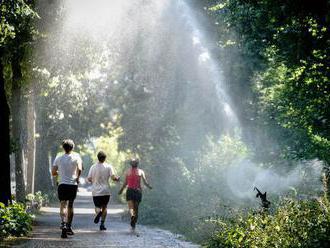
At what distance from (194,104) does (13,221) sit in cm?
2145

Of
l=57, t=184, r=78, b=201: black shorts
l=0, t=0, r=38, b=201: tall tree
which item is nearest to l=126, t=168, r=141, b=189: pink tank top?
l=0, t=0, r=38, b=201: tall tree

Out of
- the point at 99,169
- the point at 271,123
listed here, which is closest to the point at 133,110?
the point at 271,123

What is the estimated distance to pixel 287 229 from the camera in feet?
30.7

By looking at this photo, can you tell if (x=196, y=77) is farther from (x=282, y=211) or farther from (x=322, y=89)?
(x=282, y=211)

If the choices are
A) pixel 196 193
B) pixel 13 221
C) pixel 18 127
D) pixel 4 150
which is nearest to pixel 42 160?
pixel 18 127

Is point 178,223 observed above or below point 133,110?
below

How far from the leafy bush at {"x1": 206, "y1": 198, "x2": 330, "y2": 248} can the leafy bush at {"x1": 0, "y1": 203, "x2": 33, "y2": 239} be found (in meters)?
4.56

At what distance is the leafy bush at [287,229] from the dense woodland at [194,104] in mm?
24

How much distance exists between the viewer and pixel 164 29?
36469 millimetres

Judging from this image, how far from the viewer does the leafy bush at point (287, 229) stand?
27.9 ft

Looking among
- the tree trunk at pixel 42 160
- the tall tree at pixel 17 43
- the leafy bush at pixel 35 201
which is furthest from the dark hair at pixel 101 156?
the tree trunk at pixel 42 160

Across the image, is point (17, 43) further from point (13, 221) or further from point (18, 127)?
point (13, 221)

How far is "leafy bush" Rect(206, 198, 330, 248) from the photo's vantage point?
8492 mm

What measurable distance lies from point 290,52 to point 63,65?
478 inches
